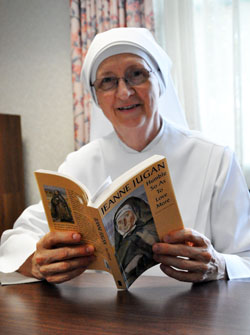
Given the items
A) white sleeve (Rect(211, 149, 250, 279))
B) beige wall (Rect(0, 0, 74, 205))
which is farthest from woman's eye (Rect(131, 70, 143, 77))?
beige wall (Rect(0, 0, 74, 205))

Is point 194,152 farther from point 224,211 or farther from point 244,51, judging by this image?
point 244,51

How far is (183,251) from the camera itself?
3.12 feet

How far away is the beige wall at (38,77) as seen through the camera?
13.1ft

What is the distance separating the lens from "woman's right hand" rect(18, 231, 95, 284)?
3.28ft

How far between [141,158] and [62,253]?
0.62 metres

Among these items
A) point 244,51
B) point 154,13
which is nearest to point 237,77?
point 244,51

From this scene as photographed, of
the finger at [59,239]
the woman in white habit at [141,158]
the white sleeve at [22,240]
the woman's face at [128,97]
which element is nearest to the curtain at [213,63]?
the woman in white habit at [141,158]

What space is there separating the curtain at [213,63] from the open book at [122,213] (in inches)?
95.0

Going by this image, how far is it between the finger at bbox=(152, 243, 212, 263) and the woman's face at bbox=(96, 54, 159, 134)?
0.65 meters

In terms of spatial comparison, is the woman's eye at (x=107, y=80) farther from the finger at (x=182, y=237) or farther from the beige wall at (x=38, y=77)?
the beige wall at (x=38, y=77)

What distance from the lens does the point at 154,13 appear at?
11.3 feet

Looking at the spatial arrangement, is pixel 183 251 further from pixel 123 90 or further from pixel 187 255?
pixel 123 90

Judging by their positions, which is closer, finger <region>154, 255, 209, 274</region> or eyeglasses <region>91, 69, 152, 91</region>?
finger <region>154, 255, 209, 274</region>

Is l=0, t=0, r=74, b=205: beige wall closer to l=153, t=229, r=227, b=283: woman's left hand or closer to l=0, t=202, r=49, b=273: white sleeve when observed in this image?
l=0, t=202, r=49, b=273: white sleeve
